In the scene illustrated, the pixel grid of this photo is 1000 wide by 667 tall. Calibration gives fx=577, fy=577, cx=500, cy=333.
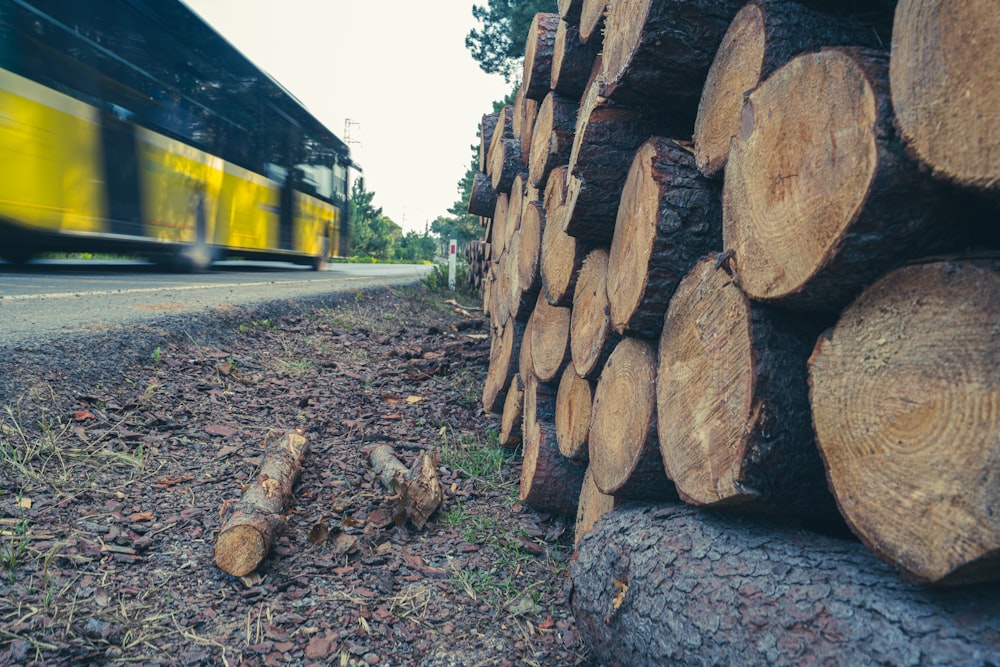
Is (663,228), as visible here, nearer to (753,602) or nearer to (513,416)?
(753,602)

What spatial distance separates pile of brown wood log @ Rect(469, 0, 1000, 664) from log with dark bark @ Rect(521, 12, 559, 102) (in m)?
0.95

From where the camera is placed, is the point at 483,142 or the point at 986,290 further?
the point at 483,142

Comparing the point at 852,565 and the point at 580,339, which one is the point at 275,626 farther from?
the point at 852,565

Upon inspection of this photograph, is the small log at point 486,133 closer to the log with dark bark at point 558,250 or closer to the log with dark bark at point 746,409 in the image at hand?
the log with dark bark at point 558,250

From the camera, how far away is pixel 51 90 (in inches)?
238

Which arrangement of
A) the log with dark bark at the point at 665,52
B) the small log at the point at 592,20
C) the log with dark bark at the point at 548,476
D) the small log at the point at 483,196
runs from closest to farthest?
the log with dark bark at the point at 665,52 → the small log at the point at 592,20 → the log with dark bark at the point at 548,476 → the small log at the point at 483,196

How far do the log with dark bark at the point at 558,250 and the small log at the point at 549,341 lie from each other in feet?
0.35

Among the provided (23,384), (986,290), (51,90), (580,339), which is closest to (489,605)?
(580,339)

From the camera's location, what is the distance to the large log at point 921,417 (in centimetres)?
71

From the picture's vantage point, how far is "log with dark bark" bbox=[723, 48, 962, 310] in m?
0.81

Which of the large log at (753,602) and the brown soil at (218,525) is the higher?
the large log at (753,602)

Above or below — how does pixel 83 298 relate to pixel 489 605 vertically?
above

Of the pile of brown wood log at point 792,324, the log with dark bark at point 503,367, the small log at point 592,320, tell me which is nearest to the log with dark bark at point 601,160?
the pile of brown wood log at point 792,324

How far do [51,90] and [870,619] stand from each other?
7953mm
